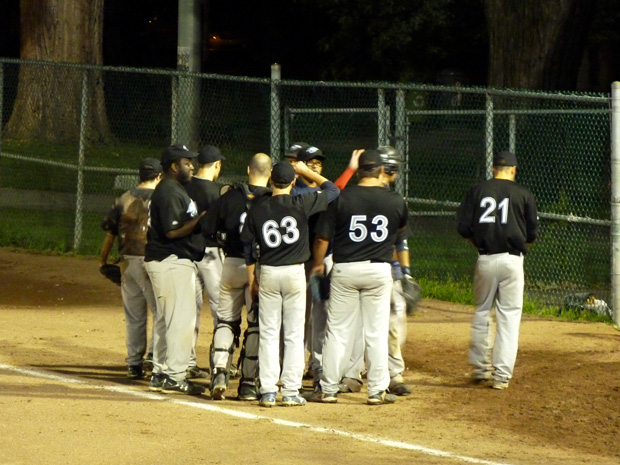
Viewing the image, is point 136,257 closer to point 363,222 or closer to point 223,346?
point 223,346

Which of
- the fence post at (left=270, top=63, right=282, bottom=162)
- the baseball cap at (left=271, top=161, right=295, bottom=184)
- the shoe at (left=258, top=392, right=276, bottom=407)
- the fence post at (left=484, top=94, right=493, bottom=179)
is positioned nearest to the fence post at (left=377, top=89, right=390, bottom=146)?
the fence post at (left=484, top=94, right=493, bottom=179)

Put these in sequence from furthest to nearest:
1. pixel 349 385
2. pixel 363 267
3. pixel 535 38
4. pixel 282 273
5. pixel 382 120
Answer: pixel 535 38 < pixel 382 120 < pixel 349 385 < pixel 363 267 < pixel 282 273

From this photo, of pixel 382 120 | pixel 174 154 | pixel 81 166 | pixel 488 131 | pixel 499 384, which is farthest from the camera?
pixel 81 166

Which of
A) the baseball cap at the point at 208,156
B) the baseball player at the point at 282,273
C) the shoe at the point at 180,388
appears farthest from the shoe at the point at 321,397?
the baseball cap at the point at 208,156

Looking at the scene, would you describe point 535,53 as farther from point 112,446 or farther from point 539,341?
point 112,446

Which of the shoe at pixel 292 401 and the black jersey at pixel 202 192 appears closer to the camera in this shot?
the shoe at pixel 292 401

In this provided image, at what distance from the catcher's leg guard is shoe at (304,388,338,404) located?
0.64 m

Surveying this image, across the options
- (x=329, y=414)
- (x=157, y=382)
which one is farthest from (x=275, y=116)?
(x=329, y=414)

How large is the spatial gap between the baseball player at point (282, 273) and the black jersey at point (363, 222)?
14 cm

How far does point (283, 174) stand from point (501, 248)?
1939 mm

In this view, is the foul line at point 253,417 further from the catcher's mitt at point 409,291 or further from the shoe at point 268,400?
the catcher's mitt at point 409,291

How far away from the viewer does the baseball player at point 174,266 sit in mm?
8750

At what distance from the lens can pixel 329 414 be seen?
8.29m

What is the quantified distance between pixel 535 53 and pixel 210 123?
5.78 meters
